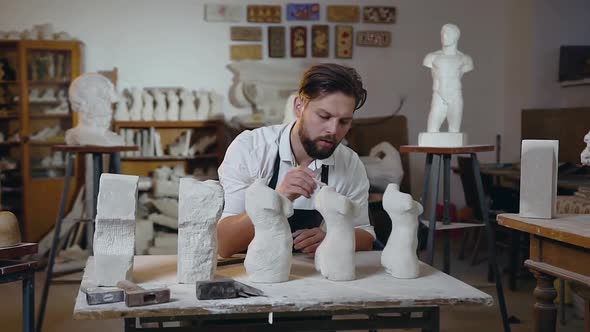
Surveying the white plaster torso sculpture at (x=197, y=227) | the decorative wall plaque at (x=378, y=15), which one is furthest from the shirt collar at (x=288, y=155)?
the decorative wall plaque at (x=378, y=15)

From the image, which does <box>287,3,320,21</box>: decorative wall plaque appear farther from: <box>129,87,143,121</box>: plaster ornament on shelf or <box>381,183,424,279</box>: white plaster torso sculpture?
<box>381,183,424,279</box>: white plaster torso sculpture

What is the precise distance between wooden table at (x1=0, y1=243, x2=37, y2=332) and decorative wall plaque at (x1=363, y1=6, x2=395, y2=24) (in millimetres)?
5266

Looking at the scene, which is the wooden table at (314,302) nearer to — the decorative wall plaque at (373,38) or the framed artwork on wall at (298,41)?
the framed artwork on wall at (298,41)

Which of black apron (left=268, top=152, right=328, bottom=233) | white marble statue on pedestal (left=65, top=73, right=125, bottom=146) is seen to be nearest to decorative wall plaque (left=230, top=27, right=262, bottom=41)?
white marble statue on pedestal (left=65, top=73, right=125, bottom=146)

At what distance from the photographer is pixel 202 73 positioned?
272 inches

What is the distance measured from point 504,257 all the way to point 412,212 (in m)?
4.61

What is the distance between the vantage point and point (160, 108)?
646 cm

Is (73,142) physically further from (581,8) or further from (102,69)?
(581,8)

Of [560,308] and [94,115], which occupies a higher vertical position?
[94,115]

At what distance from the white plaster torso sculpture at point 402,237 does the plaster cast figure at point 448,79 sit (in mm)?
2223

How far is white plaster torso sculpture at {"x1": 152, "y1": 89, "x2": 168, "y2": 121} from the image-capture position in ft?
21.2

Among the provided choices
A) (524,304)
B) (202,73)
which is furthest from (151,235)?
(524,304)

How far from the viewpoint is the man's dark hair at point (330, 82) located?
2490 mm

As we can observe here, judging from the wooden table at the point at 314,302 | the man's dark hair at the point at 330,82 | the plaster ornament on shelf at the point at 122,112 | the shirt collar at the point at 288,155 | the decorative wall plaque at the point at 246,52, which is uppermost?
the decorative wall plaque at the point at 246,52
